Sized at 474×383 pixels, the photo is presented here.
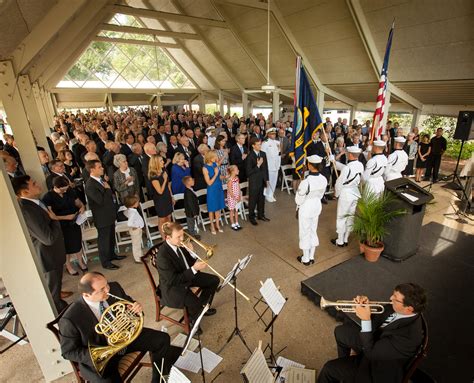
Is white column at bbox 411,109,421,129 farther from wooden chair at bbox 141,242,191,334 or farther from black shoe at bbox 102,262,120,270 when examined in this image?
black shoe at bbox 102,262,120,270

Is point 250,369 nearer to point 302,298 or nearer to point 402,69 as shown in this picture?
point 302,298

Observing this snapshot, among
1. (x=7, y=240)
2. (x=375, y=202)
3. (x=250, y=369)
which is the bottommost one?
A: (x=250, y=369)

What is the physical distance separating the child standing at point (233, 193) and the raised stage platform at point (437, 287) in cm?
255

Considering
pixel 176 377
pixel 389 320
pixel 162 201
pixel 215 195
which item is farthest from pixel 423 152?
pixel 176 377

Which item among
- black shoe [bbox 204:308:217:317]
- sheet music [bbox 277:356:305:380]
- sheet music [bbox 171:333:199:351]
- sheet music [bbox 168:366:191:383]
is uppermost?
sheet music [bbox 168:366:191:383]

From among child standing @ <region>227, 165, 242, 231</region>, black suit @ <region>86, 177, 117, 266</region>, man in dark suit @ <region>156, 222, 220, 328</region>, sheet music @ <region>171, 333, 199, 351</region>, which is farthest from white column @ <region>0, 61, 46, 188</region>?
sheet music @ <region>171, 333, 199, 351</region>

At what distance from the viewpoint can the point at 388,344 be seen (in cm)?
240

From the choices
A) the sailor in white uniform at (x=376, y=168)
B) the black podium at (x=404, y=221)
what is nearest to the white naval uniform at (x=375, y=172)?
the sailor in white uniform at (x=376, y=168)

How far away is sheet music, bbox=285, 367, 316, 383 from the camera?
2998 millimetres

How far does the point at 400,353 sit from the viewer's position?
7.76ft

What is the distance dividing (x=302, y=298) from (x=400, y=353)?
198 cm

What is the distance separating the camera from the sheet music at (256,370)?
203cm

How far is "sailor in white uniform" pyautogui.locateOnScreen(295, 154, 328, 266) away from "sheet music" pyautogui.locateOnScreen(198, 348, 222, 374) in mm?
2424

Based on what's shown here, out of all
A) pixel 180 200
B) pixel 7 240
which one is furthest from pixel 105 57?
pixel 7 240
